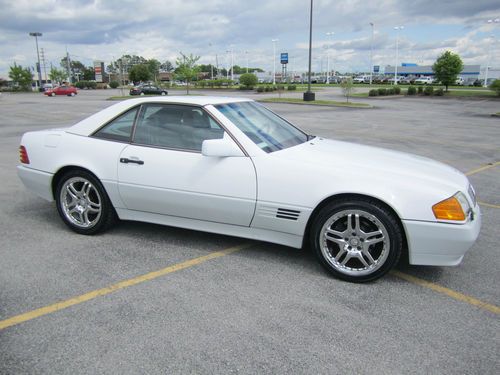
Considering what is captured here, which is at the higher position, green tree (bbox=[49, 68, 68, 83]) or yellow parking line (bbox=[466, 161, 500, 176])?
green tree (bbox=[49, 68, 68, 83])

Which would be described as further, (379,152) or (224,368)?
(379,152)

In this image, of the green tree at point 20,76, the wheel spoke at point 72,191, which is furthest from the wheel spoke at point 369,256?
the green tree at point 20,76

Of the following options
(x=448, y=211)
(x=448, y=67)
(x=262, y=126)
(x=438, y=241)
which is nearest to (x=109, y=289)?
(x=262, y=126)

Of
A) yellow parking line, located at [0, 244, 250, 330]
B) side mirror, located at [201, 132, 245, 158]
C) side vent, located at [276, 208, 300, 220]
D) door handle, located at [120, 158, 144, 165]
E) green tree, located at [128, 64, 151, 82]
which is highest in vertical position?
green tree, located at [128, 64, 151, 82]

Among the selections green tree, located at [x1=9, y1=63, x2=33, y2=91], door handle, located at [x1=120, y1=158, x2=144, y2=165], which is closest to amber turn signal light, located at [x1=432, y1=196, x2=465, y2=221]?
door handle, located at [x1=120, y1=158, x2=144, y2=165]

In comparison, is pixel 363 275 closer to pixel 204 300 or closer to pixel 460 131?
pixel 204 300

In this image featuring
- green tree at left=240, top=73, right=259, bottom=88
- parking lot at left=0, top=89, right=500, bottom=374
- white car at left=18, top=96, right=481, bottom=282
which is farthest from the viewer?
green tree at left=240, top=73, right=259, bottom=88

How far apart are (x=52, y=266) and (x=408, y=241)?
121 inches

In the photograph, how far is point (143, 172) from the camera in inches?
159

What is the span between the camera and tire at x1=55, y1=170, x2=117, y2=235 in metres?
4.33

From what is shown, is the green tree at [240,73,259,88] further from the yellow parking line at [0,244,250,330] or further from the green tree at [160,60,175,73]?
the green tree at [160,60,175,73]

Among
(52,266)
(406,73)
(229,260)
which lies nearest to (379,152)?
(229,260)

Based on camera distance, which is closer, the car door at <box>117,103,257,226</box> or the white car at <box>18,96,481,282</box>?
the white car at <box>18,96,481,282</box>

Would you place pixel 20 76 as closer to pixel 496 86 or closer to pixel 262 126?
pixel 496 86
